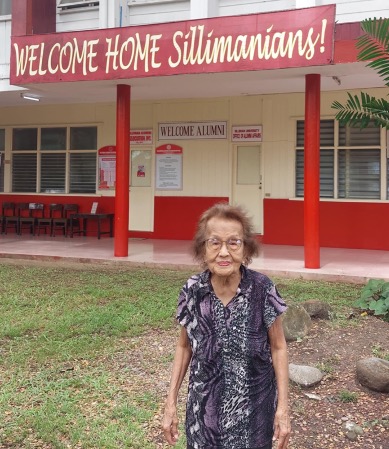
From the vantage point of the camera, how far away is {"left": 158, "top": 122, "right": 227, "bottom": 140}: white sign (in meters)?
11.4

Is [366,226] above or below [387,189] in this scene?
below

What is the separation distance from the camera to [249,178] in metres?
11.3

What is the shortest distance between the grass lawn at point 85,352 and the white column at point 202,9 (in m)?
4.57

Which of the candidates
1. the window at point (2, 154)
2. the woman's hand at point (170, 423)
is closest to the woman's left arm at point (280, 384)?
the woman's hand at point (170, 423)

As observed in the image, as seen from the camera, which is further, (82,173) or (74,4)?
(82,173)

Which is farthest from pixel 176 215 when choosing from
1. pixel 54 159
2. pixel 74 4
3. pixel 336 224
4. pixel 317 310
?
pixel 317 310

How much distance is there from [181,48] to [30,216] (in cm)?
709

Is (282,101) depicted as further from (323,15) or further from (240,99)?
(323,15)

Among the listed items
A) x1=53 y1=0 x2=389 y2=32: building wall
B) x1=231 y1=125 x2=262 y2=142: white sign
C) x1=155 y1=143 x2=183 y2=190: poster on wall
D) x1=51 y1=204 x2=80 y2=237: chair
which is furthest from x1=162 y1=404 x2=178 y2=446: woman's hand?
x1=51 y1=204 x2=80 y2=237: chair

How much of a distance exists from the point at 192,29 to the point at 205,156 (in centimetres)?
415

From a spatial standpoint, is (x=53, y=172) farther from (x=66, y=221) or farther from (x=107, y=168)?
(x=107, y=168)

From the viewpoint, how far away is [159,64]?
7992 mm

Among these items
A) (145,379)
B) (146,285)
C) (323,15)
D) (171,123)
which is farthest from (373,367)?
(171,123)

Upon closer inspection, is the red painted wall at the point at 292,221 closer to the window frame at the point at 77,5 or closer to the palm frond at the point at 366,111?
the window frame at the point at 77,5
